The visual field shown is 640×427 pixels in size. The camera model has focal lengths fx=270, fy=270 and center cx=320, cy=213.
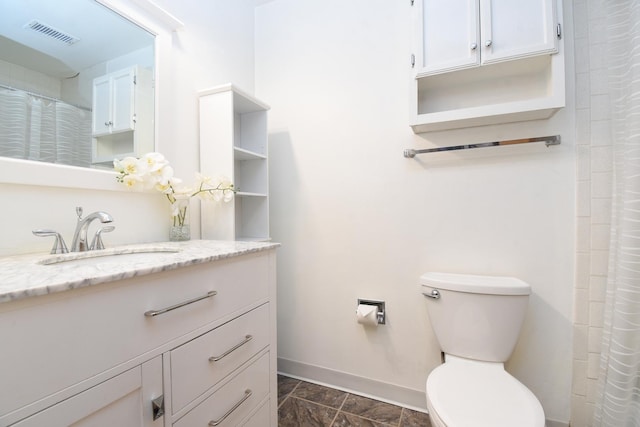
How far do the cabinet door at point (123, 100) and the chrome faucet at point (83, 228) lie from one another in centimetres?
38

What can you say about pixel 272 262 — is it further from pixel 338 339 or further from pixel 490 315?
pixel 490 315

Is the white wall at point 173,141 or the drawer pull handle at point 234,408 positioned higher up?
the white wall at point 173,141

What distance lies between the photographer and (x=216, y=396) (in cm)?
84

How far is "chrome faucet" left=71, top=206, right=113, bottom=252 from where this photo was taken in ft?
2.94

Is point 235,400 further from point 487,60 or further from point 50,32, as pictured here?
point 487,60

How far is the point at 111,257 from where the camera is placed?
926 mm

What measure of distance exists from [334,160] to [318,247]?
21.6 inches

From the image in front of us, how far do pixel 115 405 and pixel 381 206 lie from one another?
4.35ft

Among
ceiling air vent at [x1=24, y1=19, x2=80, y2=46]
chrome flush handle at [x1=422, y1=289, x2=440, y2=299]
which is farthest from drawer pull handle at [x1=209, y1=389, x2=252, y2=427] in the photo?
ceiling air vent at [x1=24, y1=19, x2=80, y2=46]

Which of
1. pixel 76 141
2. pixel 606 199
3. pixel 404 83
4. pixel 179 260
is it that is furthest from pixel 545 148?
pixel 76 141

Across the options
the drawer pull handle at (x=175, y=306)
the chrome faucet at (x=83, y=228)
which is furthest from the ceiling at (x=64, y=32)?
the drawer pull handle at (x=175, y=306)

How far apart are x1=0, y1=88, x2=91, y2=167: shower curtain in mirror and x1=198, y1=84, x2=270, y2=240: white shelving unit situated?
0.50 meters

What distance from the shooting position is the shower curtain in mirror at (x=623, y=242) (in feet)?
3.03

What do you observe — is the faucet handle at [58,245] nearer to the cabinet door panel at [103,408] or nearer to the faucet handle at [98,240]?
the faucet handle at [98,240]
